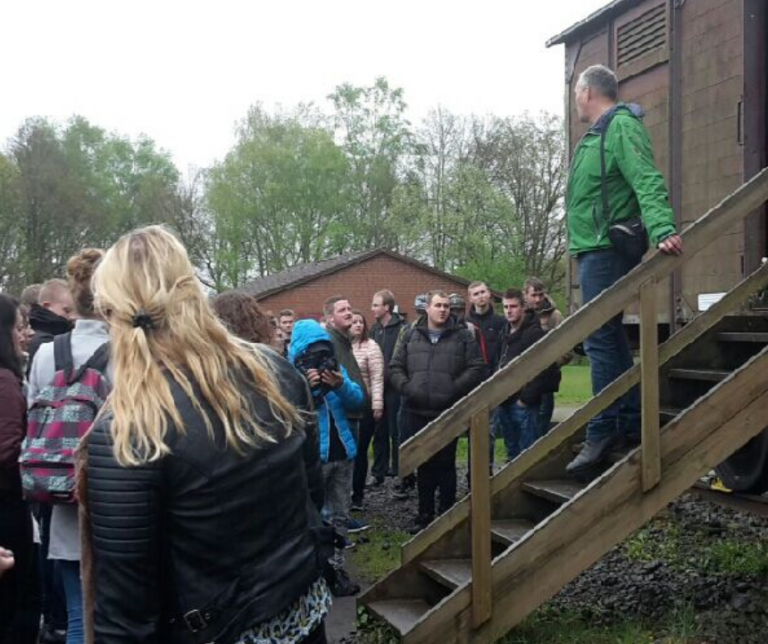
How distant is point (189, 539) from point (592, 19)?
784cm

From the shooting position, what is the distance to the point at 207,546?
216 cm

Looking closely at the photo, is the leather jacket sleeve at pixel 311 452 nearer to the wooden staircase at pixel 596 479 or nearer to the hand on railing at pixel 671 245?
the wooden staircase at pixel 596 479

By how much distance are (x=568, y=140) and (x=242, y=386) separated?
8.10 metres

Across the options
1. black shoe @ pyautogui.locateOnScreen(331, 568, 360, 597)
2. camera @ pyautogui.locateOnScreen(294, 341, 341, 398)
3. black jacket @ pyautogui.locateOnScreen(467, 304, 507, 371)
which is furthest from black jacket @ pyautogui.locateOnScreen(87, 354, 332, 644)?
black jacket @ pyautogui.locateOnScreen(467, 304, 507, 371)

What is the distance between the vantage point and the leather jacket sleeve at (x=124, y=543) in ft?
6.86

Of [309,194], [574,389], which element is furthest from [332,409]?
[309,194]

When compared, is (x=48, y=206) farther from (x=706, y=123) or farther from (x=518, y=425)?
(x=706, y=123)

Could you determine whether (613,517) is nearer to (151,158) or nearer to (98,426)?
(98,426)

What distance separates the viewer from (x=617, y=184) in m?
4.98

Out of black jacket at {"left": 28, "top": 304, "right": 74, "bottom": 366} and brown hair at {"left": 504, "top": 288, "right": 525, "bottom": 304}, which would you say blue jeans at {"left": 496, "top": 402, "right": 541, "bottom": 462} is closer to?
brown hair at {"left": 504, "top": 288, "right": 525, "bottom": 304}

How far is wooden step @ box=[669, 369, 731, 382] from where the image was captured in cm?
531

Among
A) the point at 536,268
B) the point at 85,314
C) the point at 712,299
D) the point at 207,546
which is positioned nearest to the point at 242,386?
the point at 207,546

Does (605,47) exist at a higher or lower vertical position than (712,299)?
higher

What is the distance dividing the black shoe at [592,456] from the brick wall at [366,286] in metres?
30.4
